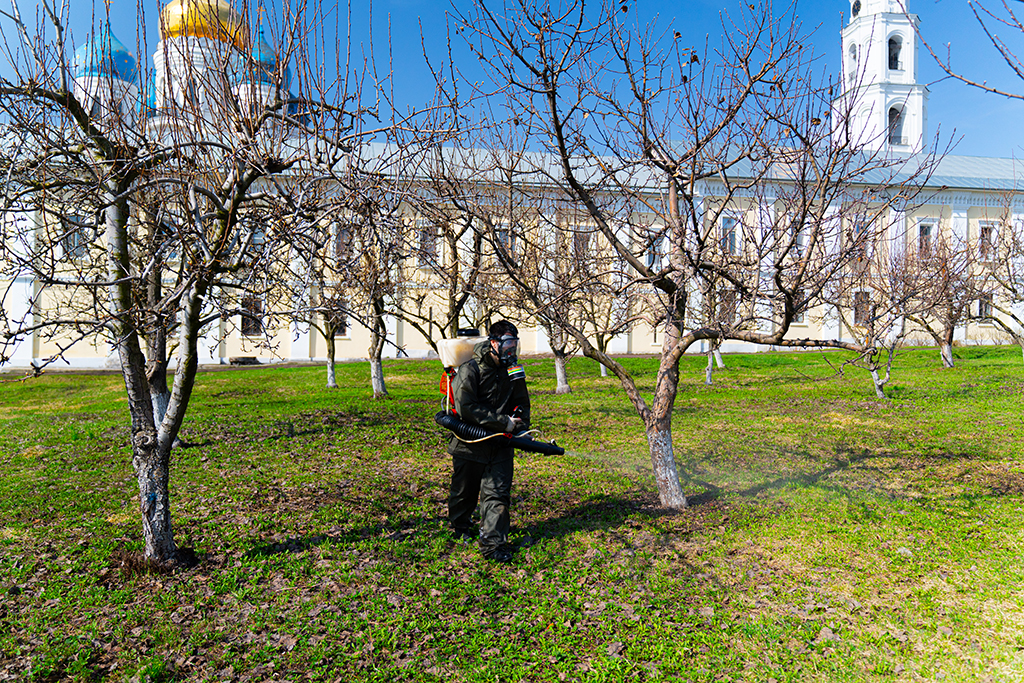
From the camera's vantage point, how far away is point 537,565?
554cm

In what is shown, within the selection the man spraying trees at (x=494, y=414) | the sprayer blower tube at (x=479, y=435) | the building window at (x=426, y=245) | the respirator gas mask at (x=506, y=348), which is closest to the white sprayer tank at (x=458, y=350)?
the man spraying trees at (x=494, y=414)

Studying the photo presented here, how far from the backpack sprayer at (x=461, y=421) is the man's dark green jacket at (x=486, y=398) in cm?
5

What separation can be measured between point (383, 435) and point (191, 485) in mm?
3400

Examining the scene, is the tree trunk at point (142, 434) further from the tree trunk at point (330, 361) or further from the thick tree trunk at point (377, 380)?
the tree trunk at point (330, 361)

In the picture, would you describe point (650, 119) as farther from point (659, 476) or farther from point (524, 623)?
point (524, 623)

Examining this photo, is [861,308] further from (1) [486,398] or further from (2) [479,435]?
(2) [479,435]

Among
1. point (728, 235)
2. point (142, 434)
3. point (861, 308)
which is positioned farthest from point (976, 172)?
point (142, 434)

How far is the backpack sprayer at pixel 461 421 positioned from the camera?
5.55 m

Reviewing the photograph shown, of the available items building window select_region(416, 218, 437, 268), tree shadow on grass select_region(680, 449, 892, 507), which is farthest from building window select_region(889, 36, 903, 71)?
building window select_region(416, 218, 437, 268)

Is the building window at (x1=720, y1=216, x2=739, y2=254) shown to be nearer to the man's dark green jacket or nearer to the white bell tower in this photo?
the man's dark green jacket

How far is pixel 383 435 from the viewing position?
34.9ft

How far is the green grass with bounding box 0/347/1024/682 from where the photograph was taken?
4.19 meters

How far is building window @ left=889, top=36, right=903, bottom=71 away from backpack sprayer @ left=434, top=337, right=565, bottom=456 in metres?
41.0

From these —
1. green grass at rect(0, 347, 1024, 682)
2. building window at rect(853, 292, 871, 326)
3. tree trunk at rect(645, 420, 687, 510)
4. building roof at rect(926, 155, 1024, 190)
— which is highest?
building roof at rect(926, 155, 1024, 190)
